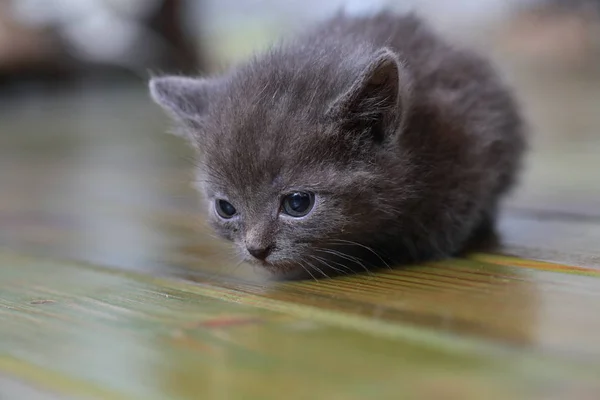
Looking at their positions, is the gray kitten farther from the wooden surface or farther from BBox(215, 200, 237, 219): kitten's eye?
the wooden surface

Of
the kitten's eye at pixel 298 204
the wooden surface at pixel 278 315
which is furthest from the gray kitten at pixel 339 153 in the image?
the wooden surface at pixel 278 315

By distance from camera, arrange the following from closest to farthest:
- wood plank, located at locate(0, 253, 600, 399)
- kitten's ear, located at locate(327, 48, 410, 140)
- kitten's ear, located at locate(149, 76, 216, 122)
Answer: wood plank, located at locate(0, 253, 600, 399)
kitten's ear, located at locate(327, 48, 410, 140)
kitten's ear, located at locate(149, 76, 216, 122)

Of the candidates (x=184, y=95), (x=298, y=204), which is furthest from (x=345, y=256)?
(x=184, y=95)

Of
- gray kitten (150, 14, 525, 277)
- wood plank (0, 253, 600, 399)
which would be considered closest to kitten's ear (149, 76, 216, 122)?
gray kitten (150, 14, 525, 277)

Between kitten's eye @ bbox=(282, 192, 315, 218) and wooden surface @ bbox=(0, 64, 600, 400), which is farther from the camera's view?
kitten's eye @ bbox=(282, 192, 315, 218)

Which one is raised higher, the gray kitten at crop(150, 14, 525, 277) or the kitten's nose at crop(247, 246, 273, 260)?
the gray kitten at crop(150, 14, 525, 277)

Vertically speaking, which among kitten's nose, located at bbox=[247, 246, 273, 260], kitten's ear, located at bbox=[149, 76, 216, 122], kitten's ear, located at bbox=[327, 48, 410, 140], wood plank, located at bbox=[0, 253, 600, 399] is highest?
kitten's ear, located at bbox=[149, 76, 216, 122]

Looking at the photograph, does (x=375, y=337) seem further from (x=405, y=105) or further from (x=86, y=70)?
(x=86, y=70)
